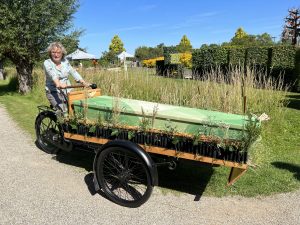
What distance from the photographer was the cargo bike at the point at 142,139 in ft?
11.4

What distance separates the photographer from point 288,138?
7.07m

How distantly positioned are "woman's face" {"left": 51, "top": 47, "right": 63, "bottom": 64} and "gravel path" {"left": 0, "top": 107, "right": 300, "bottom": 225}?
183cm

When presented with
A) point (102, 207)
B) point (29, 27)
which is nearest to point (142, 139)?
point (102, 207)

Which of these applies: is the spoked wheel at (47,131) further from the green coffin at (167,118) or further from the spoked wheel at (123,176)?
the spoked wheel at (123,176)

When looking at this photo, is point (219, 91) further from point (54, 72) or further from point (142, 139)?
point (142, 139)

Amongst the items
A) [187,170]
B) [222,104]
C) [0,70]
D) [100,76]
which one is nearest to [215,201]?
[187,170]

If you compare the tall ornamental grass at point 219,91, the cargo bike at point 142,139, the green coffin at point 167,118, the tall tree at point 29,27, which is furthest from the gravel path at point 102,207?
the tall tree at point 29,27

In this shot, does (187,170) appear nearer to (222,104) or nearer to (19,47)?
(222,104)

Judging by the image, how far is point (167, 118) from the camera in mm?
3791

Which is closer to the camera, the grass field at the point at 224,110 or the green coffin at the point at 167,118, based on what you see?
the green coffin at the point at 167,118

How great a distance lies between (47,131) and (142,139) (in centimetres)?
246

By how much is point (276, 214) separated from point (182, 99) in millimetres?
4252

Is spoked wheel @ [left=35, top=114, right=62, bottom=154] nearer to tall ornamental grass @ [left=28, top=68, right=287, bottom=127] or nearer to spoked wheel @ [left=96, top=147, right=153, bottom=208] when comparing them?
tall ornamental grass @ [left=28, top=68, right=287, bottom=127]

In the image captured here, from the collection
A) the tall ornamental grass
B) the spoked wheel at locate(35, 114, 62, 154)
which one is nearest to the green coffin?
the spoked wheel at locate(35, 114, 62, 154)
